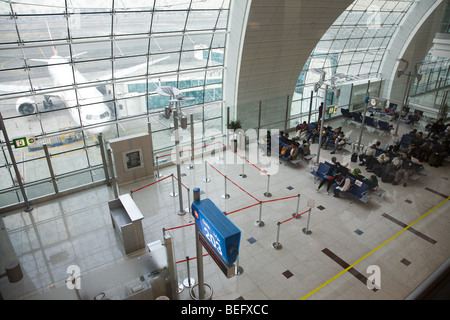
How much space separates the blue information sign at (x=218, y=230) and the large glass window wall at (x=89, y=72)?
8458 mm

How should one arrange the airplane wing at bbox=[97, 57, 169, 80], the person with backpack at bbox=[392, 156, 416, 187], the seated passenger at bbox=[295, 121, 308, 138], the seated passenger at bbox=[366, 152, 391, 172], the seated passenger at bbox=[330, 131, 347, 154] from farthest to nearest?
the seated passenger at bbox=[295, 121, 308, 138] < the seated passenger at bbox=[330, 131, 347, 154] < the airplane wing at bbox=[97, 57, 169, 80] < the seated passenger at bbox=[366, 152, 391, 172] < the person with backpack at bbox=[392, 156, 416, 187]

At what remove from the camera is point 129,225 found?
349 inches

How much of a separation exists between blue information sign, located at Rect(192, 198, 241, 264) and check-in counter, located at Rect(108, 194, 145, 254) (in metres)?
3.59

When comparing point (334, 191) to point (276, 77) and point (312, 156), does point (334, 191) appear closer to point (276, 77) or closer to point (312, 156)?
point (312, 156)

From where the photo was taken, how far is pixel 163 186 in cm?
1270

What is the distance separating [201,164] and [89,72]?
6478 mm

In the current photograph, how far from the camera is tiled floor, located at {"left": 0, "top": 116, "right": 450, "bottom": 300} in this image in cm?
800

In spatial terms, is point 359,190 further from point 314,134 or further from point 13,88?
point 13,88

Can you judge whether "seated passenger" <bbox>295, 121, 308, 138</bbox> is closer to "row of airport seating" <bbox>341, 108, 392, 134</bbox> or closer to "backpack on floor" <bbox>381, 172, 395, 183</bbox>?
"row of airport seating" <bbox>341, 108, 392, 134</bbox>

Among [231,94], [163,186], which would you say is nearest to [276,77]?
[231,94]

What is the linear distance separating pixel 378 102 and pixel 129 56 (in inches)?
485

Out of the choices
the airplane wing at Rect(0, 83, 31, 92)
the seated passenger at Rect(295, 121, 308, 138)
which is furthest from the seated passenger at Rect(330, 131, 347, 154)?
the airplane wing at Rect(0, 83, 31, 92)

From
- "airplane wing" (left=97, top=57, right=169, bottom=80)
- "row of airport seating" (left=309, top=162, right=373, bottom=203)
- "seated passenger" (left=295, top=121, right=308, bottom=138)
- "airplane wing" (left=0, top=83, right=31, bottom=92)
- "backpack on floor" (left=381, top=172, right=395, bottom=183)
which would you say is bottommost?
"backpack on floor" (left=381, top=172, right=395, bottom=183)

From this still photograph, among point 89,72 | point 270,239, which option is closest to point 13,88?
point 89,72
